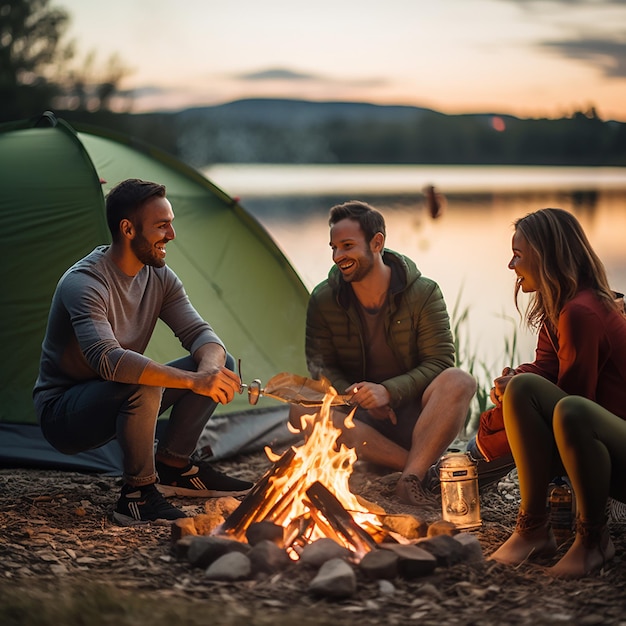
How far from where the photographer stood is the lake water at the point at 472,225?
814cm

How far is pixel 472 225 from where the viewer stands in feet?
75.2

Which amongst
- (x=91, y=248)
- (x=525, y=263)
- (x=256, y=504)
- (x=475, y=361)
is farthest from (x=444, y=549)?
(x=475, y=361)

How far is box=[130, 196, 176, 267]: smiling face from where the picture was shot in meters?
4.46

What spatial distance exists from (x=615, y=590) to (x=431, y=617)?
0.69 m

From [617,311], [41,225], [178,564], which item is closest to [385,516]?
[178,564]

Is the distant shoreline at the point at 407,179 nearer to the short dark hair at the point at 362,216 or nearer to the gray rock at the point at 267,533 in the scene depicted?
the short dark hair at the point at 362,216

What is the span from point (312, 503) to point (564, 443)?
999 millimetres

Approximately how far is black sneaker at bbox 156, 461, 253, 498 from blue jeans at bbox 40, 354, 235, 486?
0.31 metres

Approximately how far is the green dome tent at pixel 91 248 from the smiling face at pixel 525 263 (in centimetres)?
242

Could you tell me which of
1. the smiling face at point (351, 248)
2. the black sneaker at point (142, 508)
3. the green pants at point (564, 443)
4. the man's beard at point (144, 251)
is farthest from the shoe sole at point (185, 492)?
the green pants at point (564, 443)

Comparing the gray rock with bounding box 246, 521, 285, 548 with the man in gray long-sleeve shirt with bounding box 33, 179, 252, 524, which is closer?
the gray rock with bounding box 246, 521, 285, 548

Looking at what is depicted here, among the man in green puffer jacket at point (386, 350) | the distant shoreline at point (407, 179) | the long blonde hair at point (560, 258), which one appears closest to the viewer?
the long blonde hair at point (560, 258)

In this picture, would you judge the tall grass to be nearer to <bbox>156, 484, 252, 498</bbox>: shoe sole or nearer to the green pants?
<bbox>156, 484, 252, 498</bbox>: shoe sole

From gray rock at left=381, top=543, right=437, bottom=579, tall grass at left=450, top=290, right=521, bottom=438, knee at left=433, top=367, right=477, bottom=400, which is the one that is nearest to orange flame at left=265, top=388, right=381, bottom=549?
gray rock at left=381, top=543, right=437, bottom=579
